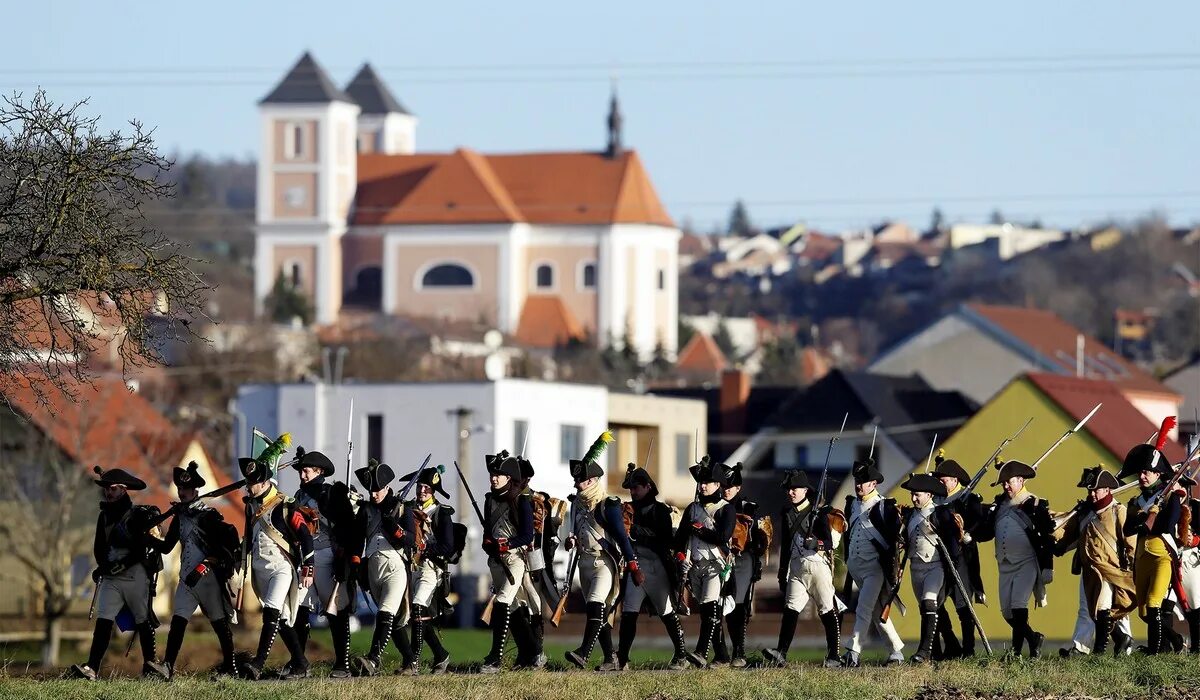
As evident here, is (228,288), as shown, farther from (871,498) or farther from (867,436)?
(871,498)

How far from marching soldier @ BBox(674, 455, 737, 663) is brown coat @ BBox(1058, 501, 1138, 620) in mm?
2901

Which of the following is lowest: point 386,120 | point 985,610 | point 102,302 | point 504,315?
point 985,610

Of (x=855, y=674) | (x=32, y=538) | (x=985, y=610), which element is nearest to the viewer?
(x=855, y=674)

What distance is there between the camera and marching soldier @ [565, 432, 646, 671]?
21203 millimetres

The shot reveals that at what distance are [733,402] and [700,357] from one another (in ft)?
244

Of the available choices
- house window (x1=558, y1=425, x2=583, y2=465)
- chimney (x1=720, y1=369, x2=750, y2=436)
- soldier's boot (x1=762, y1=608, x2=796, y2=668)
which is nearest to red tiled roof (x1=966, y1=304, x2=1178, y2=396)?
chimney (x1=720, y1=369, x2=750, y2=436)

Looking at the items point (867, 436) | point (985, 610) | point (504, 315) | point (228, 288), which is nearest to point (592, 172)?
point (504, 315)

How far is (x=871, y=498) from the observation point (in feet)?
71.0

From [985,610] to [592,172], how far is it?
411 ft

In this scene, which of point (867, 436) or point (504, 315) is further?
point (504, 315)

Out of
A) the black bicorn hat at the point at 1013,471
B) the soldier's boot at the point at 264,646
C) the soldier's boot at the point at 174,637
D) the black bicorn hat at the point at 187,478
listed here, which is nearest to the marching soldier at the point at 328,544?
the soldier's boot at the point at 264,646

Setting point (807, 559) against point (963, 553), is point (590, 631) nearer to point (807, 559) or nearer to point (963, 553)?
point (807, 559)

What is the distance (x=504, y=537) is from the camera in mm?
21203

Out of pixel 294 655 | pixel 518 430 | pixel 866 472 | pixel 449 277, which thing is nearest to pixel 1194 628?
pixel 866 472
